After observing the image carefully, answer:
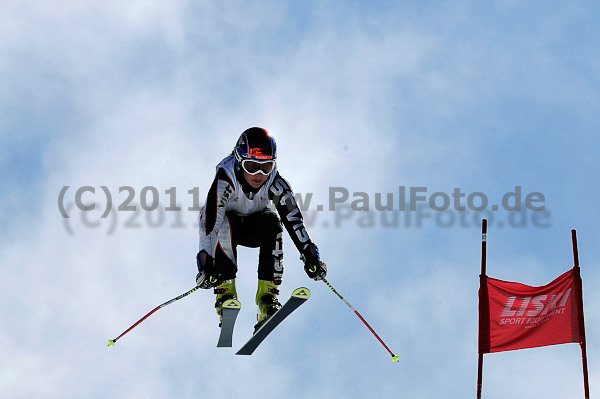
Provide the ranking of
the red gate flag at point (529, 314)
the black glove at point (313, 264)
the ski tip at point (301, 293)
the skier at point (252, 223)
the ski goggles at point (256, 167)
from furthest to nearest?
the red gate flag at point (529, 314)
the black glove at point (313, 264)
the ski goggles at point (256, 167)
the skier at point (252, 223)
the ski tip at point (301, 293)

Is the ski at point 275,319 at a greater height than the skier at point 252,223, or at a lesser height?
lesser

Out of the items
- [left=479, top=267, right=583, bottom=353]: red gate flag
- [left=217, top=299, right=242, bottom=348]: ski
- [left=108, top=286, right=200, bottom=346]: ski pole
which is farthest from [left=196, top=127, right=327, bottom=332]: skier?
[left=479, top=267, right=583, bottom=353]: red gate flag

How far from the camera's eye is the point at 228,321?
12453mm

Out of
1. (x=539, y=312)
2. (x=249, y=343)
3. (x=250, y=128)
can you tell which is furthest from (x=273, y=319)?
(x=539, y=312)

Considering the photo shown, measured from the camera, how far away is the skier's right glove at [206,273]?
486 inches

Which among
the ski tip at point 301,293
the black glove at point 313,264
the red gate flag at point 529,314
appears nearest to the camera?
the ski tip at point 301,293

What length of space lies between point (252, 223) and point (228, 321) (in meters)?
1.72

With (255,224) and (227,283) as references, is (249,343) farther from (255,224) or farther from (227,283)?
(255,224)

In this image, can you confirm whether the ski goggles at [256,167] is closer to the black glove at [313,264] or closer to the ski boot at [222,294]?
the black glove at [313,264]

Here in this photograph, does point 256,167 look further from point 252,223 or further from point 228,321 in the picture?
point 228,321

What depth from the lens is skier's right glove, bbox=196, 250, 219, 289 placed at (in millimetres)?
12336

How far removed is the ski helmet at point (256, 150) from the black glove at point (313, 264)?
59.5 inches

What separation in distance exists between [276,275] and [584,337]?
274 inches

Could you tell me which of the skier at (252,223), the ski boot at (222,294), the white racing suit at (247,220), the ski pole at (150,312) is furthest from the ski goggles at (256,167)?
the ski pole at (150,312)
